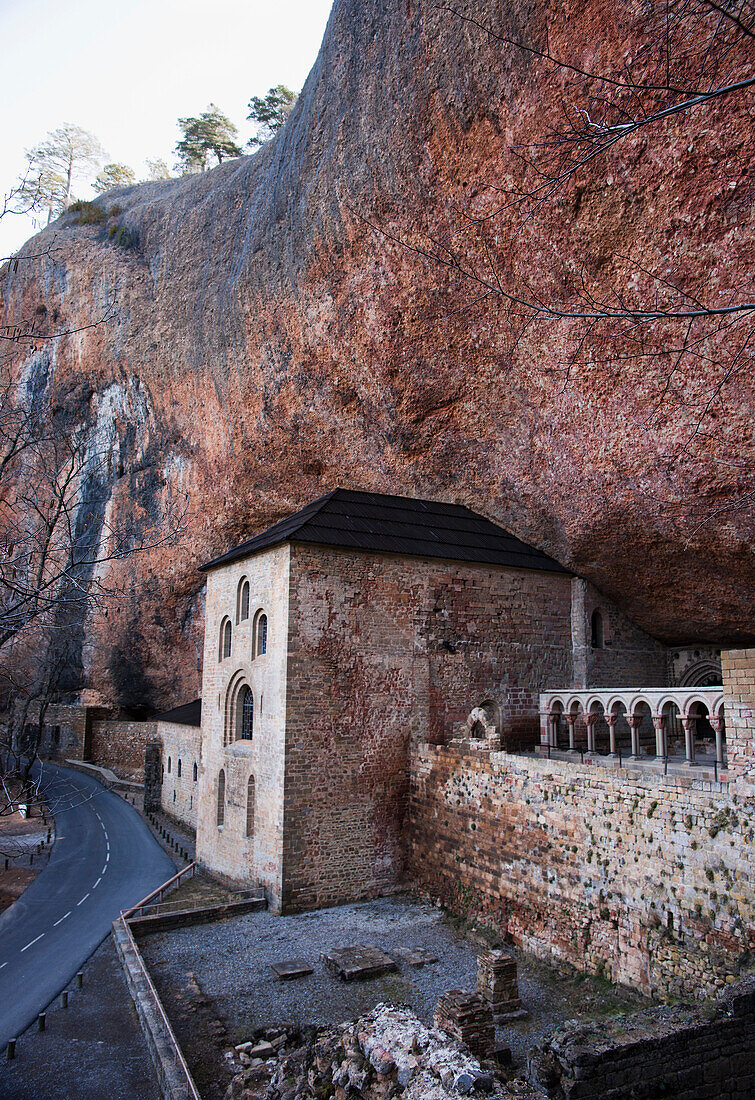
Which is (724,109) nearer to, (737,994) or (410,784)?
(737,994)

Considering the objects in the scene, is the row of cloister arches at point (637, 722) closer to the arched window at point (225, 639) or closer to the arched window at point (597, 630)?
the arched window at point (597, 630)

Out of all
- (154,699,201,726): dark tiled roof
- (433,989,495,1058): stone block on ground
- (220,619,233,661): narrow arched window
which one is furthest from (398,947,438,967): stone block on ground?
(154,699,201,726): dark tiled roof

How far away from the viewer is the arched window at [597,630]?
1861 centimetres

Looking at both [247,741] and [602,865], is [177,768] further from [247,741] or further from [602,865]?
[602,865]

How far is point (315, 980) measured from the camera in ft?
34.4

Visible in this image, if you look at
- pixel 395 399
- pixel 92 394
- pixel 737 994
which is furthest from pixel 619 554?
pixel 92 394

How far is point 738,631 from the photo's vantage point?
Answer: 55.0 ft

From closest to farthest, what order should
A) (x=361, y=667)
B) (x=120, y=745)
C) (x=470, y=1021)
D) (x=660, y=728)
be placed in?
(x=470, y=1021), (x=660, y=728), (x=361, y=667), (x=120, y=745)

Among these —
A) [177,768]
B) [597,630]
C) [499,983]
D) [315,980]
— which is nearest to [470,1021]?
[499,983]

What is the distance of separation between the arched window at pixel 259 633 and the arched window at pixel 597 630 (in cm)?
886

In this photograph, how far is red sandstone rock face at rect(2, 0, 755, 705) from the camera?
10.2 metres

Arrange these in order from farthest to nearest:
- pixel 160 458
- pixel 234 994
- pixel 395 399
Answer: pixel 160 458 < pixel 395 399 < pixel 234 994

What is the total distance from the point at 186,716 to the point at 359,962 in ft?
59.7

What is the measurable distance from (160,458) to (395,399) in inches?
585
